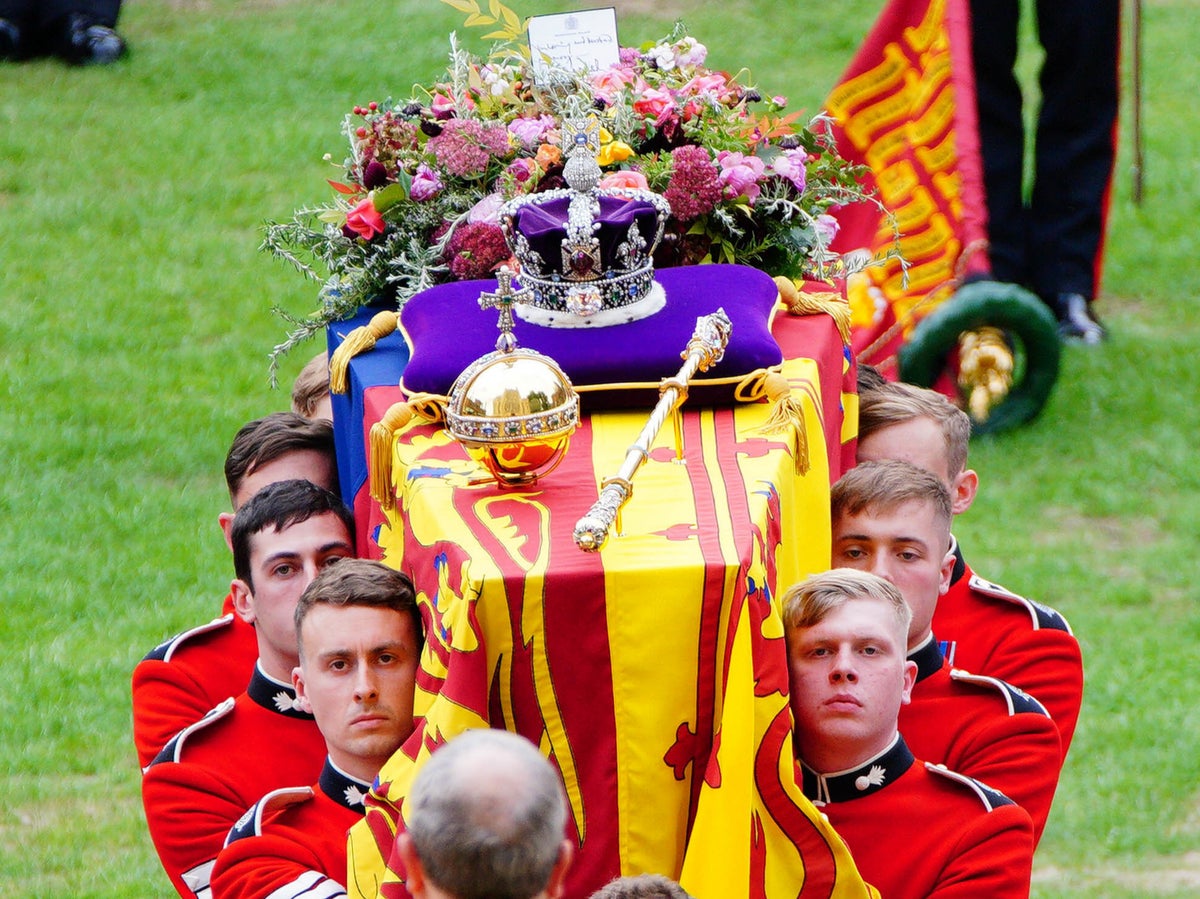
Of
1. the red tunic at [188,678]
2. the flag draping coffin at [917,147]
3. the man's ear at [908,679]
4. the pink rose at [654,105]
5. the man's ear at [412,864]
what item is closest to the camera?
the man's ear at [412,864]

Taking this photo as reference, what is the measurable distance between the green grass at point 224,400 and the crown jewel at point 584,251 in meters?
2.15

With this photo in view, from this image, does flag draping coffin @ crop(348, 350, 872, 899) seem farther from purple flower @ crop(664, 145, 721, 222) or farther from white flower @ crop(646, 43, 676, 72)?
white flower @ crop(646, 43, 676, 72)

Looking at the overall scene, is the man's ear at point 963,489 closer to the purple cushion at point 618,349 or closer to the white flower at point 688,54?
the purple cushion at point 618,349

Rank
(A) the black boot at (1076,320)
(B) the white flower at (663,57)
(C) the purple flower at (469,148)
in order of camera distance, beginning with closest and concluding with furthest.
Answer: (C) the purple flower at (469,148)
(B) the white flower at (663,57)
(A) the black boot at (1076,320)

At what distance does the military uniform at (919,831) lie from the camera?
8.65ft

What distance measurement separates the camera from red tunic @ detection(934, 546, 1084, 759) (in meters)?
3.32

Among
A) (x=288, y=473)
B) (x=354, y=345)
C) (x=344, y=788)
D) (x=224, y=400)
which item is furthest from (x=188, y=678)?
(x=224, y=400)

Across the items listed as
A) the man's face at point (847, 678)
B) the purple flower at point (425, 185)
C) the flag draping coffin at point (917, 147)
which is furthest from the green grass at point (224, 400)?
the man's face at point (847, 678)

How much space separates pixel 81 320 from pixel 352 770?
591 cm

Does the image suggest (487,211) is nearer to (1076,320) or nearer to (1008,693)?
(1008,693)

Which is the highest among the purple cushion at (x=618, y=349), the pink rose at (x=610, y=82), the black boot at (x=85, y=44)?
the pink rose at (x=610, y=82)

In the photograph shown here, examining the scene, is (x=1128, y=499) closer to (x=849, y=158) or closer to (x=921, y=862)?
(x=849, y=158)

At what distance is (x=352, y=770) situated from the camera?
8.80 feet

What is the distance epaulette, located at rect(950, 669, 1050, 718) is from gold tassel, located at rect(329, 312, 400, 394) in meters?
1.24
